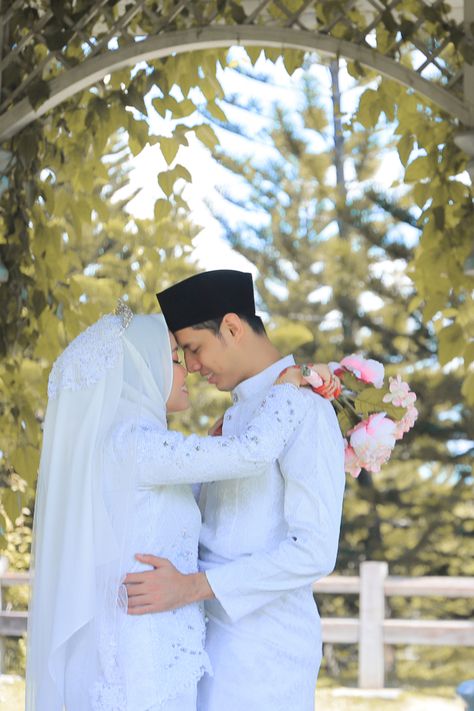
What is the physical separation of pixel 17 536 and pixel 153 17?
8205mm

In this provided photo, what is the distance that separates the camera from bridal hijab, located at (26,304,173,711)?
2273 millimetres

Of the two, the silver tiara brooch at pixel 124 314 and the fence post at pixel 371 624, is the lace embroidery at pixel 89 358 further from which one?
the fence post at pixel 371 624

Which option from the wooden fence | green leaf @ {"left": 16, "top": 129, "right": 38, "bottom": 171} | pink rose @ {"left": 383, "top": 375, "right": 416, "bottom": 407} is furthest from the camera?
the wooden fence

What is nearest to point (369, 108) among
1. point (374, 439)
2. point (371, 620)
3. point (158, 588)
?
point (374, 439)

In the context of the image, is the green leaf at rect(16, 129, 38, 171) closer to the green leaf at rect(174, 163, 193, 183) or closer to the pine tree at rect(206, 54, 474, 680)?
the green leaf at rect(174, 163, 193, 183)

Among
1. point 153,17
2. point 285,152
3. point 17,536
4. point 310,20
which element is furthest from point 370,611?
point 153,17

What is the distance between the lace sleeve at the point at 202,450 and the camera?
2238 mm

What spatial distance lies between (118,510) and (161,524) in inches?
3.8

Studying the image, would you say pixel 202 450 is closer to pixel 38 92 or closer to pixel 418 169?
pixel 38 92

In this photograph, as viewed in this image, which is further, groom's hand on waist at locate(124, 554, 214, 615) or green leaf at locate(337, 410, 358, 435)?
green leaf at locate(337, 410, 358, 435)

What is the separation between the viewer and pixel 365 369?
2.53 meters

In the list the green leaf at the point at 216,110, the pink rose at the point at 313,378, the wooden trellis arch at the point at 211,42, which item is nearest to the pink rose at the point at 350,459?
the pink rose at the point at 313,378

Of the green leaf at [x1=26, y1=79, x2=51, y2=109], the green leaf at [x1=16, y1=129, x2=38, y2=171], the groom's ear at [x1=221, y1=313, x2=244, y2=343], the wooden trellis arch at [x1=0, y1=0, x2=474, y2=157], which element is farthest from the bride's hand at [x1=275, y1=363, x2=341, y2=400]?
the green leaf at [x1=16, y1=129, x2=38, y2=171]

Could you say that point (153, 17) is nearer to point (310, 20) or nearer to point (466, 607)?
point (310, 20)
